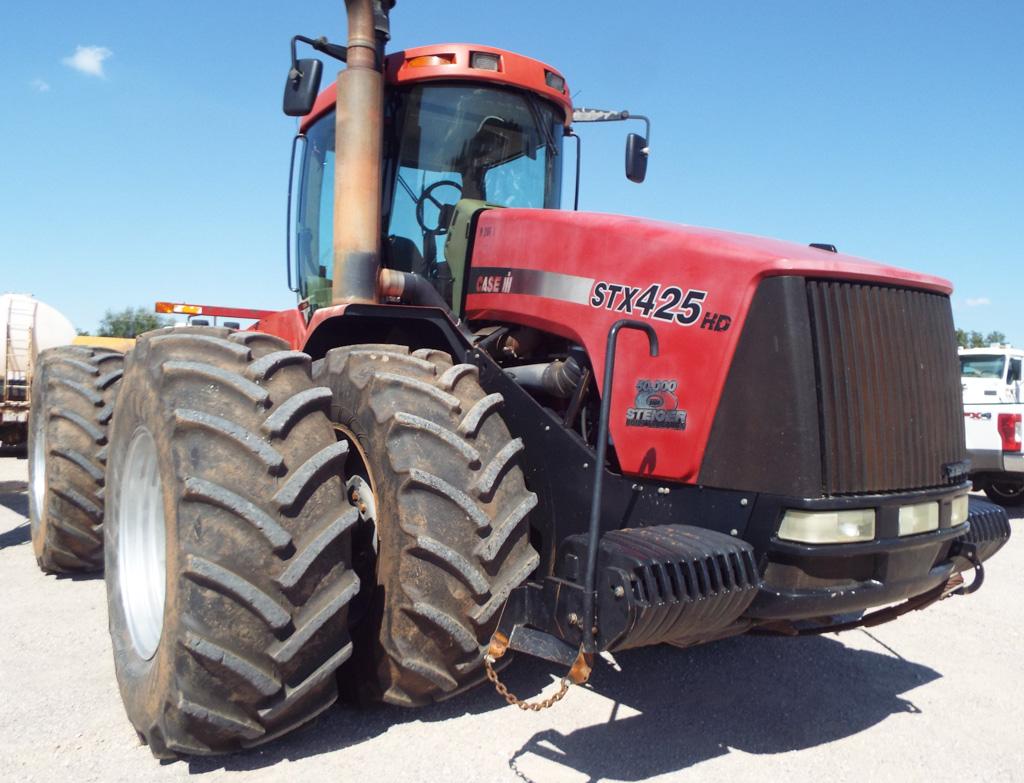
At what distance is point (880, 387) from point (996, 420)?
8822 millimetres

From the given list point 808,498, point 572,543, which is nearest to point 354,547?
point 572,543

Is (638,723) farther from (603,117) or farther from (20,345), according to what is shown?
(20,345)

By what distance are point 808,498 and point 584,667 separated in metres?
0.83

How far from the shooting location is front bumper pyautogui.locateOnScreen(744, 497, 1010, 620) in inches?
105

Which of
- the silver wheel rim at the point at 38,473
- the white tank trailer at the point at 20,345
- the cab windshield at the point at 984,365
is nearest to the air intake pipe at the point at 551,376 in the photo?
the silver wheel rim at the point at 38,473

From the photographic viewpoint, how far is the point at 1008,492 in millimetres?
11391

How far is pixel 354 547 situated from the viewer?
131 inches

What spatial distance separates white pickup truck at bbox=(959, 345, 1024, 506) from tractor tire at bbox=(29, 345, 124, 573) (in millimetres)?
8670

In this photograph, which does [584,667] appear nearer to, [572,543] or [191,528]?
[572,543]

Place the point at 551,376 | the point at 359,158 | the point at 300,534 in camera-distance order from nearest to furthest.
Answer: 1. the point at 300,534
2. the point at 551,376
3. the point at 359,158

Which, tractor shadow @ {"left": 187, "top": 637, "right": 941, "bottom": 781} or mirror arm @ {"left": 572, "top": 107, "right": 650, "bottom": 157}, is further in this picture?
mirror arm @ {"left": 572, "top": 107, "right": 650, "bottom": 157}

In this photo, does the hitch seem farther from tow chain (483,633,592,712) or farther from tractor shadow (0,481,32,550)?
tractor shadow (0,481,32,550)

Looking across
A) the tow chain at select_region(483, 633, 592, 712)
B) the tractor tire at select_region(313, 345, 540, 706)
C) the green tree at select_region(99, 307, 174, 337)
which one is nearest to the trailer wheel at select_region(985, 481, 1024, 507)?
the tractor tire at select_region(313, 345, 540, 706)


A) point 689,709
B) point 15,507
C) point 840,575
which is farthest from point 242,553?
point 15,507
